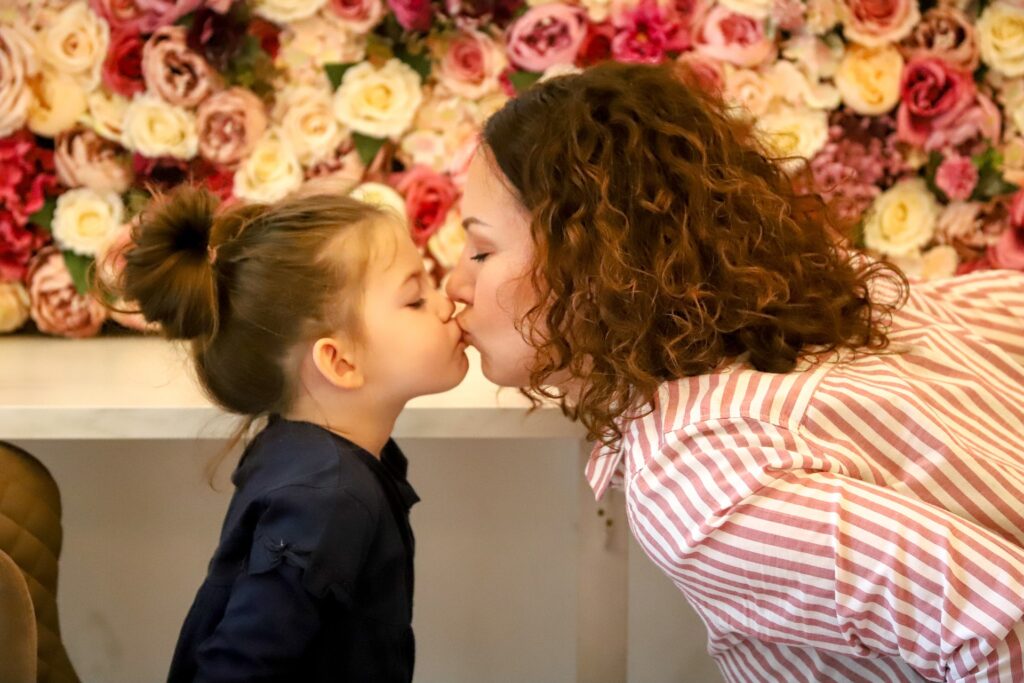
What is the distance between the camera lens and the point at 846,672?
974 millimetres

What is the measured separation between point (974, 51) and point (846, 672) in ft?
3.07

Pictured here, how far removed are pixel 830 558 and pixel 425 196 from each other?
0.82 metres

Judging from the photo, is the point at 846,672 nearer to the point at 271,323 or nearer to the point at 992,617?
the point at 992,617

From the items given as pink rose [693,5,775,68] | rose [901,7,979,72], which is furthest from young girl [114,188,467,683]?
rose [901,7,979,72]

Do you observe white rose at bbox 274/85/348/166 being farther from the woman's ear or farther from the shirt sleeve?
the shirt sleeve

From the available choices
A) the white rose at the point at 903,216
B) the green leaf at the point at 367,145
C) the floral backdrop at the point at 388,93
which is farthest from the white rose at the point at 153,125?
the white rose at the point at 903,216

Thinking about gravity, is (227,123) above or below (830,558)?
above

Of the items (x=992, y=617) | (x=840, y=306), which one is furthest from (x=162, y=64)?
(x=992, y=617)

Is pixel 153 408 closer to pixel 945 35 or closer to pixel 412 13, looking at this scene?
pixel 412 13

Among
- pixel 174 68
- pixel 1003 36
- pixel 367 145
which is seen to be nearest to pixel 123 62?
pixel 174 68

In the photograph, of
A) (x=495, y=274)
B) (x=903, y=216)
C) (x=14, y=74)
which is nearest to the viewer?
(x=495, y=274)

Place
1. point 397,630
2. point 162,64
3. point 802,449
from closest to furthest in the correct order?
point 802,449 < point 397,630 < point 162,64

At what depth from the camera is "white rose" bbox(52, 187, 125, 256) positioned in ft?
4.57

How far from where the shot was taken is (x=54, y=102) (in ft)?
4.52
